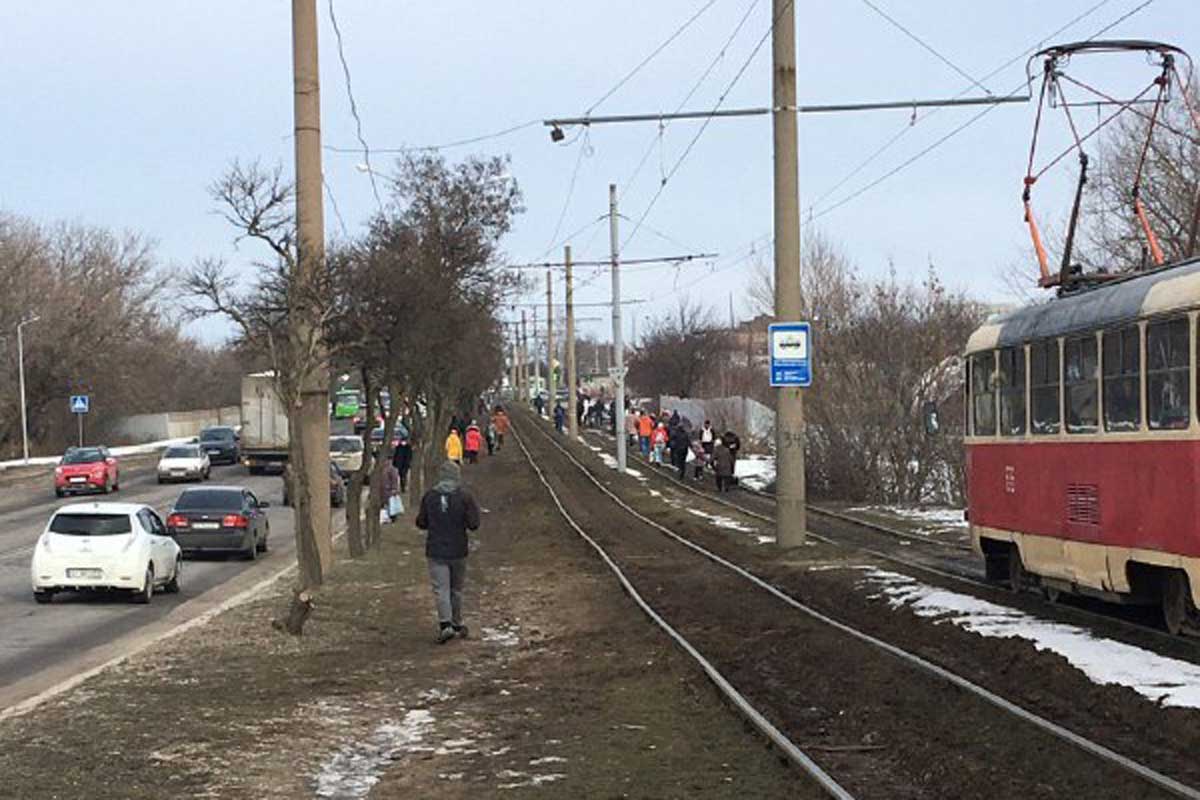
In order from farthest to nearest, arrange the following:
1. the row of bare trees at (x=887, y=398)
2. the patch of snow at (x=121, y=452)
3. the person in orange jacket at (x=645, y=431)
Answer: the patch of snow at (x=121, y=452) → the person in orange jacket at (x=645, y=431) → the row of bare trees at (x=887, y=398)

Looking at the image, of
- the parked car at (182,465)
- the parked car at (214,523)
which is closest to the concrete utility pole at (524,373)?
the parked car at (182,465)

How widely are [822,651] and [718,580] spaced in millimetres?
7245

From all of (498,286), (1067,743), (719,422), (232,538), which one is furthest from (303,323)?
(719,422)

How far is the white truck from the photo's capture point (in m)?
58.9

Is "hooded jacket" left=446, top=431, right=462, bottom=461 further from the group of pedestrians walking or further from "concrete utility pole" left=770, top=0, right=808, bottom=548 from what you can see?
"concrete utility pole" left=770, top=0, right=808, bottom=548

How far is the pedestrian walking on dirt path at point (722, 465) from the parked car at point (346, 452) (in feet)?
43.8

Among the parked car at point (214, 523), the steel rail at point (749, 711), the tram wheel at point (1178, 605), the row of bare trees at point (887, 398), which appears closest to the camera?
the steel rail at point (749, 711)

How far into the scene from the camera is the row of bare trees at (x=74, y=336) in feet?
261

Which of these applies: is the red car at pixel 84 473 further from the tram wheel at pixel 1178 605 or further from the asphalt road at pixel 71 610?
the tram wheel at pixel 1178 605

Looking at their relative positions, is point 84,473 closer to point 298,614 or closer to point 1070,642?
point 298,614

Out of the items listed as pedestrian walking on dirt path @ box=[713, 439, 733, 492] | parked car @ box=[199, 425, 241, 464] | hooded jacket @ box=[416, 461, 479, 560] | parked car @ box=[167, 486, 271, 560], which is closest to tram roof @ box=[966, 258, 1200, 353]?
hooded jacket @ box=[416, 461, 479, 560]

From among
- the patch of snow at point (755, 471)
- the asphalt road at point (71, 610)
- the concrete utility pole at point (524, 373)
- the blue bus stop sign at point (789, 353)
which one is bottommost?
the asphalt road at point (71, 610)

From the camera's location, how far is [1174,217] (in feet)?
126

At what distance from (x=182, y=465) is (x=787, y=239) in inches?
1496
